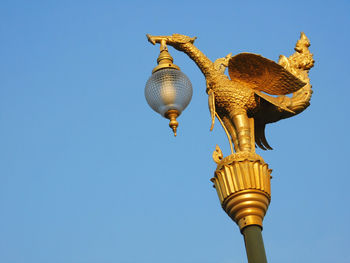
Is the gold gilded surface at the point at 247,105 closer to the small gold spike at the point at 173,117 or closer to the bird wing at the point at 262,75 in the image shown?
the bird wing at the point at 262,75

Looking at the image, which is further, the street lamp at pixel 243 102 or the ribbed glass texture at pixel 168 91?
the ribbed glass texture at pixel 168 91

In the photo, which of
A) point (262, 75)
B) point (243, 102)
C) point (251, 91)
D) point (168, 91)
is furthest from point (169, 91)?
point (262, 75)

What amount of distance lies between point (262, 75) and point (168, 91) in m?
1.34

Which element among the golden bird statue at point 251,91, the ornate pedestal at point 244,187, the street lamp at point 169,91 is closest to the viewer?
the ornate pedestal at point 244,187

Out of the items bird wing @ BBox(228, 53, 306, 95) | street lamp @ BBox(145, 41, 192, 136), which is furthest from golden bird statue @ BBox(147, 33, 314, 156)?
street lamp @ BBox(145, 41, 192, 136)

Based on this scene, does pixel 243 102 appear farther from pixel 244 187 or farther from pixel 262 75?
pixel 244 187

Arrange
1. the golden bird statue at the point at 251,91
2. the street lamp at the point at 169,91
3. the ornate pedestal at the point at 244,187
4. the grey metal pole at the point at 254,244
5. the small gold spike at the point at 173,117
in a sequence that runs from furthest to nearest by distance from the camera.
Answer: the golden bird statue at the point at 251,91 → the street lamp at the point at 169,91 → the small gold spike at the point at 173,117 → the ornate pedestal at the point at 244,187 → the grey metal pole at the point at 254,244

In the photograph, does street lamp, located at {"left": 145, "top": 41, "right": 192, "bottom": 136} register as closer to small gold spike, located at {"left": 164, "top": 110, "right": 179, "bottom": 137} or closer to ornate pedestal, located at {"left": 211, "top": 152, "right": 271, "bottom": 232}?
small gold spike, located at {"left": 164, "top": 110, "right": 179, "bottom": 137}

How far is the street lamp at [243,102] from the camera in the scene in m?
7.54

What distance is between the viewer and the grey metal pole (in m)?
7.05

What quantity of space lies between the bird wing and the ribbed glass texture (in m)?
0.73

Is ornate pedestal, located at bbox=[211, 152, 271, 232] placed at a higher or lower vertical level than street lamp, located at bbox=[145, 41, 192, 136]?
lower

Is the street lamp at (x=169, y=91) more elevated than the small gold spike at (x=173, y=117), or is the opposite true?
the street lamp at (x=169, y=91)

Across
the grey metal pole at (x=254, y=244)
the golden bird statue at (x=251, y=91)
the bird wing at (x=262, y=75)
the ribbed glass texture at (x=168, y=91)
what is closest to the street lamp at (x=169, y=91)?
the ribbed glass texture at (x=168, y=91)
